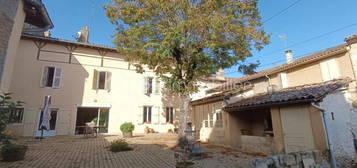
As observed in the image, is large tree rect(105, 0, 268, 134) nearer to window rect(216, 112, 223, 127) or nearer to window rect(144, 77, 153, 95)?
window rect(216, 112, 223, 127)

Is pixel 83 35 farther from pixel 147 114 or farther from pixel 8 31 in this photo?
pixel 8 31

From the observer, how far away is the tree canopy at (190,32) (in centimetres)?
749

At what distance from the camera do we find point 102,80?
14.9m

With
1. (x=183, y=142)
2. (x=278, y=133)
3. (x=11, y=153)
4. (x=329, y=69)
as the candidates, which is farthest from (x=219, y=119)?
(x=11, y=153)

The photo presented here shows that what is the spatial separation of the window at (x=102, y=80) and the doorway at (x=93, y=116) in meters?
1.76

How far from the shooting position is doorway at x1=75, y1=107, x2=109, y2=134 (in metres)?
14.2

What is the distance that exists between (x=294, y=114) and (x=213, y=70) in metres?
3.65

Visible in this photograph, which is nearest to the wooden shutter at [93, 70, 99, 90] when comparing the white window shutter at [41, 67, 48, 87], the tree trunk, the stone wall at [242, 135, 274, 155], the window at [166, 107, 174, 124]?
the white window shutter at [41, 67, 48, 87]

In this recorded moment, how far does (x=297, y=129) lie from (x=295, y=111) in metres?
0.66

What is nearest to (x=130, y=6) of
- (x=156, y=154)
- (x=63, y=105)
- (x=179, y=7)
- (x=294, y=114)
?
(x=179, y=7)

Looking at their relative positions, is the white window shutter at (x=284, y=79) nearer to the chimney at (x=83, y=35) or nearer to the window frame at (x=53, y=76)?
the window frame at (x=53, y=76)

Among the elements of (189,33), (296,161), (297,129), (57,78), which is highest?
(189,33)

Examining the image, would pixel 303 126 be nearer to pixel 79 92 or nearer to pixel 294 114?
pixel 294 114

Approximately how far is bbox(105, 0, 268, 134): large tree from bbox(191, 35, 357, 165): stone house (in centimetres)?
262
